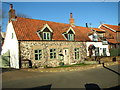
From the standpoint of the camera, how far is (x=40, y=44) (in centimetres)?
1800

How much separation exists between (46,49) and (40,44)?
1255 millimetres

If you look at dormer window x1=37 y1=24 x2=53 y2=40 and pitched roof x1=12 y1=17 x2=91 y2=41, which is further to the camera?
dormer window x1=37 y1=24 x2=53 y2=40

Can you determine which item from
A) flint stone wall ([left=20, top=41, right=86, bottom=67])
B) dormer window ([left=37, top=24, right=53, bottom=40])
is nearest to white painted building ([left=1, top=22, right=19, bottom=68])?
flint stone wall ([left=20, top=41, right=86, bottom=67])

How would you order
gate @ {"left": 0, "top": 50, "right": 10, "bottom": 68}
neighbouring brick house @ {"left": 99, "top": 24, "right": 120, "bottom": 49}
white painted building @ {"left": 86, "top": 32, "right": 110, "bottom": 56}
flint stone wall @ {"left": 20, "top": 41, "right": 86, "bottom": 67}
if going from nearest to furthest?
flint stone wall @ {"left": 20, "top": 41, "right": 86, "bottom": 67} → gate @ {"left": 0, "top": 50, "right": 10, "bottom": 68} → white painted building @ {"left": 86, "top": 32, "right": 110, "bottom": 56} → neighbouring brick house @ {"left": 99, "top": 24, "right": 120, "bottom": 49}

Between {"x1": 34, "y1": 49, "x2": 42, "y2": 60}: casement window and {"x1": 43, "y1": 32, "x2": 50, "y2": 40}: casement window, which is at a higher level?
{"x1": 43, "y1": 32, "x2": 50, "y2": 40}: casement window

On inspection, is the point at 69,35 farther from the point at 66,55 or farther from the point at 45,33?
the point at 45,33

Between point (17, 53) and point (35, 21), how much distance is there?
7512 mm

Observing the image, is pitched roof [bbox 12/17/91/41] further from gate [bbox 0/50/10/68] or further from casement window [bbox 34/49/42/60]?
gate [bbox 0/50/10/68]

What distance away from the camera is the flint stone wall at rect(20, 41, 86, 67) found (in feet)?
55.0

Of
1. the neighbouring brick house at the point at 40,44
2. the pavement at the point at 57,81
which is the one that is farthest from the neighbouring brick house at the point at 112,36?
the pavement at the point at 57,81

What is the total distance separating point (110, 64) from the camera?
755 inches

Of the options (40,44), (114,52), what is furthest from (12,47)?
(114,52)

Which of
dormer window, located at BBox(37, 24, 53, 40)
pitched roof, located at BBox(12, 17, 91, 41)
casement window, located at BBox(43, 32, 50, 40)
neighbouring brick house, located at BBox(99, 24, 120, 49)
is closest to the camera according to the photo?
pitched roof, located at BBox(12, 17, 91, 41)

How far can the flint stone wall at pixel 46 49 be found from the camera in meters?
16.8
